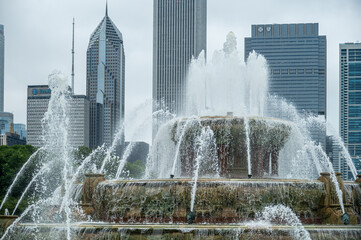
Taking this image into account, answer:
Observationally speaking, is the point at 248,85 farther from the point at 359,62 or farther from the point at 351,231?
the point at 359,62

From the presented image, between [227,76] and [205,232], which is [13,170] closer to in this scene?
[227,76]

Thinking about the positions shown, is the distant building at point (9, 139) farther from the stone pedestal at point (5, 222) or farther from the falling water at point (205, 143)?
the stone pedestal at point (5, 222)

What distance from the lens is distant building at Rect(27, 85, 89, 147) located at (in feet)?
534

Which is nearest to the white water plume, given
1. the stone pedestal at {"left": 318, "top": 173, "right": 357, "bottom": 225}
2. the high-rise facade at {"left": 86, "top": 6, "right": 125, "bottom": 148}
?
the stone pedestal at {"left": 318, "top": 173, "right": 357, "bottom": 225}

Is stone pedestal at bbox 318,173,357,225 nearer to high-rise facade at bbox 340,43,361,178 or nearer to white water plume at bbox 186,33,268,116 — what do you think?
white water plume at bbox 186,33,268,116

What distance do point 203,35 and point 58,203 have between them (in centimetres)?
14527

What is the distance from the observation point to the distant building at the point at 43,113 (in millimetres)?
162688

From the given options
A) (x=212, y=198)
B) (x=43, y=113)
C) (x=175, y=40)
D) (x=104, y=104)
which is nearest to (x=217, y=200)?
(x=212, y=198)

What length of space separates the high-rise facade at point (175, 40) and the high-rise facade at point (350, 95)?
3758 centimetres

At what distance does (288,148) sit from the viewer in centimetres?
3725

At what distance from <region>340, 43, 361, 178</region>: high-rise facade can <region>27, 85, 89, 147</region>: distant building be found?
6141cm

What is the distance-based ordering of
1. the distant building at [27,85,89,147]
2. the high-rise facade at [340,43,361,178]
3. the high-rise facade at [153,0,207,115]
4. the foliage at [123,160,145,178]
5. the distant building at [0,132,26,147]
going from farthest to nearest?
the distant building at [0,132,26,147], the high-rise facade at [340,43,361,178], the high-rise facade at [153,0,207,115], the distant building at [27,85,89,147], the foliage at [123,160,145,178]

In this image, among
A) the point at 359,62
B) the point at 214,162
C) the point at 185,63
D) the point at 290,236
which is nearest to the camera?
the point at 290,236

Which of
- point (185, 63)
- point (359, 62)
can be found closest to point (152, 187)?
point (185, 63)
